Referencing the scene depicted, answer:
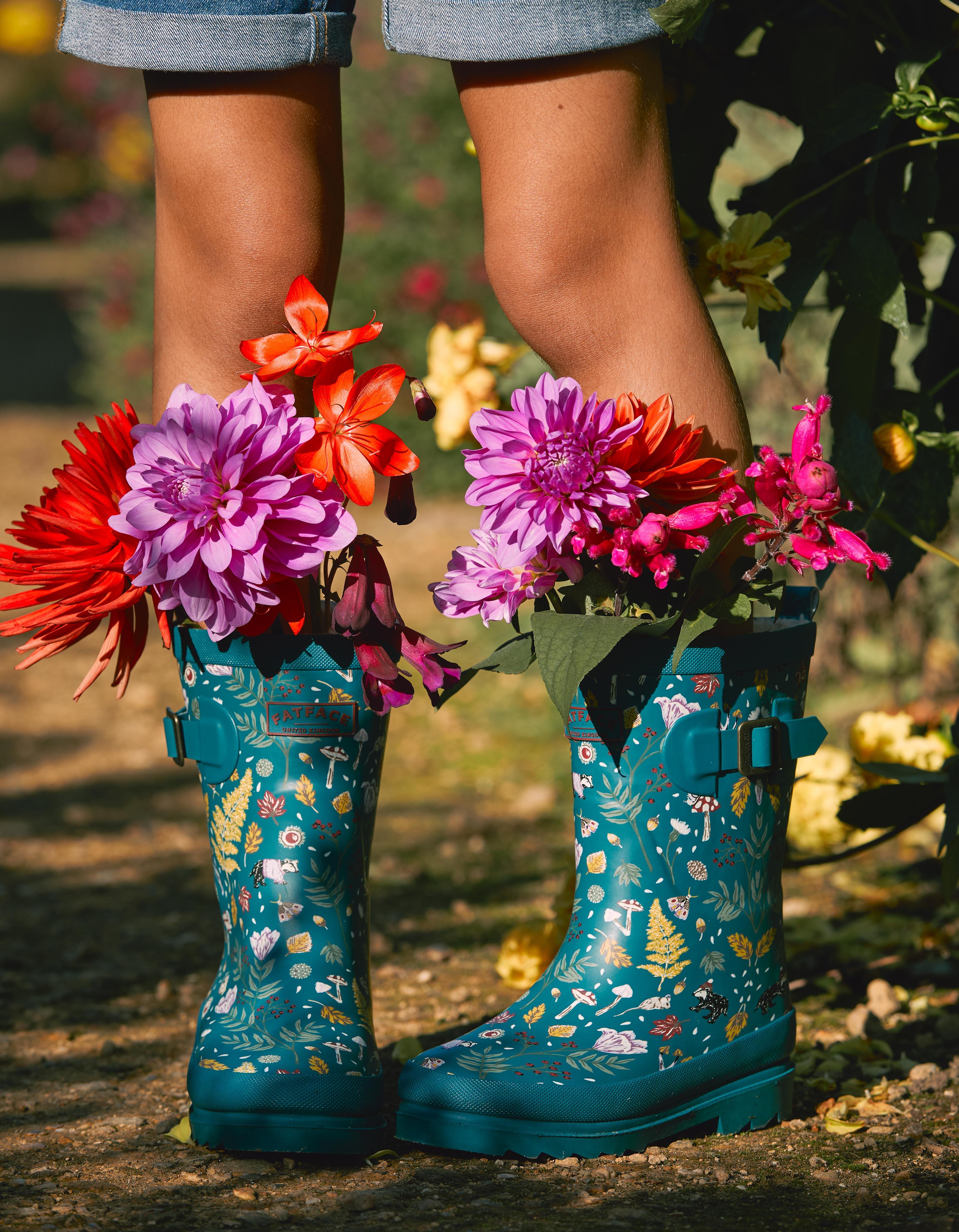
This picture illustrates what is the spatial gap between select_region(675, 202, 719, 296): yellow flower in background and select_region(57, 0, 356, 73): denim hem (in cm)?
36

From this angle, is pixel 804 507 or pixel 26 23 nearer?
pixel 804 507

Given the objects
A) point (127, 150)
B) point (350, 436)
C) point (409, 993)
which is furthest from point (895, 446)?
point (127, 150)

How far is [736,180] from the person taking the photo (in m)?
2.15

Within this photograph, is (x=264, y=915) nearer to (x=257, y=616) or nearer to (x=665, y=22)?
(x=257, y=616)

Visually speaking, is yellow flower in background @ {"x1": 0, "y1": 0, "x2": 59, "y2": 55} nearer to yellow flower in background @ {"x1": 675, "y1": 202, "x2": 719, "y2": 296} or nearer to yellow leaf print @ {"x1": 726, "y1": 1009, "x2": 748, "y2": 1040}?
yellow flower in background @ {"x1": 675, "y1": 202, "x2": 719, "y2": 296}

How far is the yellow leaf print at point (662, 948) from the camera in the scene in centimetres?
116

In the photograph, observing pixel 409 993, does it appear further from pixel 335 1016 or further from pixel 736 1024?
pixel 736 1024

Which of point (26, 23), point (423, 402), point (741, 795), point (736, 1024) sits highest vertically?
point (26, 23)

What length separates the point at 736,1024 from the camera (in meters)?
1.18

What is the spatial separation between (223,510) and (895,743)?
3.32 feet

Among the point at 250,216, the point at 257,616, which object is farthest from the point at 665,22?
the point at 257,616

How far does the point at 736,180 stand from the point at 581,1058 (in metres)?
1.54

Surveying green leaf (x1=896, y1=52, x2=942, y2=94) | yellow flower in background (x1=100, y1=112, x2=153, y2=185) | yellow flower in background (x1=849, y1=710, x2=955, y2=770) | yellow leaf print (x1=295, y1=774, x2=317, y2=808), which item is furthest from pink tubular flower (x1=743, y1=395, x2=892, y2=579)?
yellow flower in background (x1=100, y1=112, x2=153, y2=185)

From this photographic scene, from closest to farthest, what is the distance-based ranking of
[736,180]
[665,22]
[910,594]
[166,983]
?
[665,22] < [166,983] < [736,180] < [910,594]
